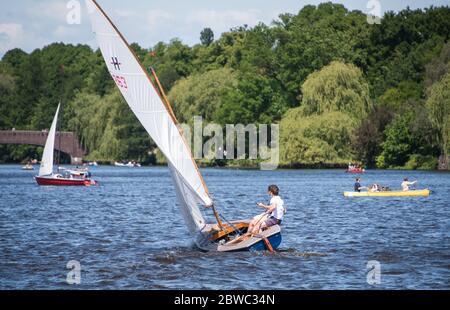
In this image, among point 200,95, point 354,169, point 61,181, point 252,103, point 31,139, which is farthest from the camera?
point 31,139

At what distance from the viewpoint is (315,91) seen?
102 meters

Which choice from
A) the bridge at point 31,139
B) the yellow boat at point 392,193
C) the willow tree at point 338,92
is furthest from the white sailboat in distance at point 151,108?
the bridge at point 31,139

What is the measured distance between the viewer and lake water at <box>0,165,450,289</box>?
2664cm

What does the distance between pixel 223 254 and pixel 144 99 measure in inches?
205

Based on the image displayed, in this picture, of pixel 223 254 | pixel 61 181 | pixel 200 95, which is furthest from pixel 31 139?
pixel 223 254

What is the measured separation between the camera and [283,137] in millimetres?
104562

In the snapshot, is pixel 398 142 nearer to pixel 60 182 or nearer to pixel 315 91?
pixel 315 91

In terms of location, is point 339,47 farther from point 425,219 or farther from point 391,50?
point 425,219

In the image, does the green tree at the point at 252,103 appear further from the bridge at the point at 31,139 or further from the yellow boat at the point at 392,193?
the yellow boat at the point at 392,193

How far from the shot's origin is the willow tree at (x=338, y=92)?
331ft

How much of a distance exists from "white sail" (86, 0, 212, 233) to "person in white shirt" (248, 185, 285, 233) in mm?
1927

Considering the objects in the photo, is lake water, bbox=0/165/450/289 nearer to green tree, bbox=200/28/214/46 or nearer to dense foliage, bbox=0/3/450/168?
dense foliage, bbox=0/3/450/168

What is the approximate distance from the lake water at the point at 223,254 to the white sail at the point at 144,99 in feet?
8.21
